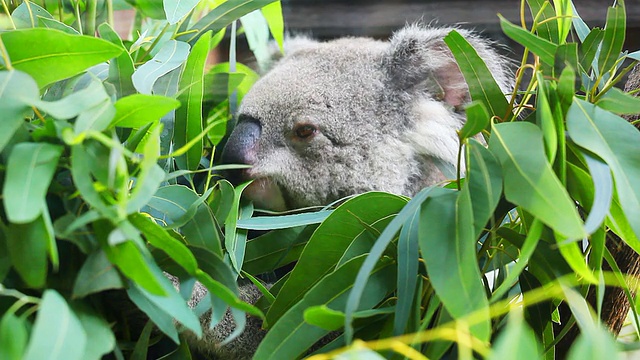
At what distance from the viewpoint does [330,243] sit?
123 centimetres

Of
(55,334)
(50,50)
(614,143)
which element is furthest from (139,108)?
(614,143)

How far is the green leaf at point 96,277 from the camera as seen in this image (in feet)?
3.15

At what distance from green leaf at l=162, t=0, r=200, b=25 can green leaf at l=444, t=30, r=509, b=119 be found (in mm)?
535

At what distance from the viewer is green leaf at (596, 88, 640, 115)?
1049 millimetres

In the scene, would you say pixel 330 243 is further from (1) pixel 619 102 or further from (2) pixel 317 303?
(1) pixel 619 102

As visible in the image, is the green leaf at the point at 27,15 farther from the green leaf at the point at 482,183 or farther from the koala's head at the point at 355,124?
the green leaf at the point at 482,183

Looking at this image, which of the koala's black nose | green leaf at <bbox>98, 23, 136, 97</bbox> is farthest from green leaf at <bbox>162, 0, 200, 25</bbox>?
the koala's black nose

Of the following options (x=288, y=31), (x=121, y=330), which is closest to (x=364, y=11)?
(x=288, y=31)

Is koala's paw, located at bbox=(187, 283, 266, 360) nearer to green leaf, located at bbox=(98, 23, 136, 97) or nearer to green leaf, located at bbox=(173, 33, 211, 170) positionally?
green leaf, located at bbox=(173, 33, 211, 170)

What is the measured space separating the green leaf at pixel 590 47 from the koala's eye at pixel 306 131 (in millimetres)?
660

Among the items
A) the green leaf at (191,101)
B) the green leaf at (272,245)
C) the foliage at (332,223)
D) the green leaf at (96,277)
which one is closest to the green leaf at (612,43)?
the foliage at (332,223)

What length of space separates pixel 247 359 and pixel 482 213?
686mm

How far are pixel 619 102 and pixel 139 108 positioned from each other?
75 cm

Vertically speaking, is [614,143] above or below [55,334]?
above
